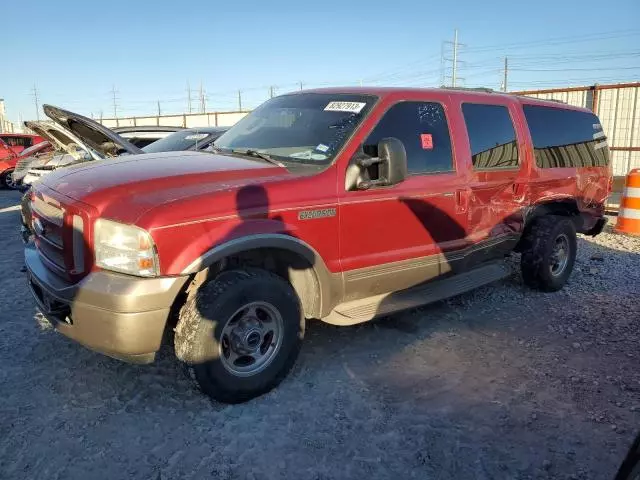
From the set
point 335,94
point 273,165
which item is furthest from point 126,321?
point 335,94

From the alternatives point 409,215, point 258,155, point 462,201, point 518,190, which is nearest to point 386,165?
point 409,215

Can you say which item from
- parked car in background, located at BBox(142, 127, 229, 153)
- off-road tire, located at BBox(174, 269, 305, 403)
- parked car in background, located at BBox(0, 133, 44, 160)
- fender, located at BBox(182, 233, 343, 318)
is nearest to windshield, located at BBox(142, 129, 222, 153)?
parked car in background, located at BBox(142, 127, 229, 153)

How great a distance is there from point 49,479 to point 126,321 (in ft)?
2.69

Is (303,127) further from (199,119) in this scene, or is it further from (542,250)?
(199,119)

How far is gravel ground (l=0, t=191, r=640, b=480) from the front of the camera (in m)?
2.64

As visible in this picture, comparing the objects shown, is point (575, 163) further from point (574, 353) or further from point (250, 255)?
point (250, 255)

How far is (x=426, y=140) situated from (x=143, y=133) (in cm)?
651

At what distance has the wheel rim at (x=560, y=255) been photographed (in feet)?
17.9

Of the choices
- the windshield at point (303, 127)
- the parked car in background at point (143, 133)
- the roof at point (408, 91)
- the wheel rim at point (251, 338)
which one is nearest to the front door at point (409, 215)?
the roof at point (408, 91)

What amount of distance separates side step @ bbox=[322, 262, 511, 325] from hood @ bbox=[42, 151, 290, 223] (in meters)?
1.11

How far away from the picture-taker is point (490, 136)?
15.1 feet

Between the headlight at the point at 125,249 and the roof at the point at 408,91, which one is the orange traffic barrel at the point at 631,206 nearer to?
the roof at the point at 408,91

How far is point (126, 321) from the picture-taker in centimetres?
272

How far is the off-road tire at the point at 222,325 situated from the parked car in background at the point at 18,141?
1501cm
